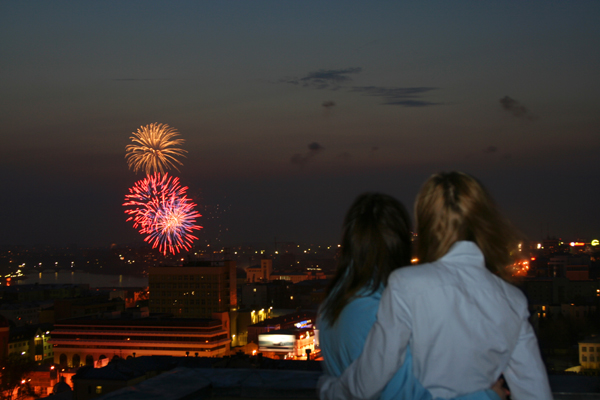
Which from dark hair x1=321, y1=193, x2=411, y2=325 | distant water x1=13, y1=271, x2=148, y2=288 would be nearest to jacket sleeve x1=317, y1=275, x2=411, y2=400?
dark hair x1=321, y1=193, x2=411, y2=325

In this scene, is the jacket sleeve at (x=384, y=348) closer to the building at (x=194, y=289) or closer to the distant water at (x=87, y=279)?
the building at (x=194, y=289)

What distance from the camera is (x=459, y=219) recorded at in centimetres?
79

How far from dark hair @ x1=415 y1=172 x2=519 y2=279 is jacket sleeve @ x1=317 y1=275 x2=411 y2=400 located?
0.39ft

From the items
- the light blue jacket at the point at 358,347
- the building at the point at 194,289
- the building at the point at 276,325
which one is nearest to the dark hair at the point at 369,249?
the light blue jacket at the point at 358,347

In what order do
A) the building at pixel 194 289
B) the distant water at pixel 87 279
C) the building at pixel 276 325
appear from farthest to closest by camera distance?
1. the distant water at pixel 87 279
2. the building at pixel 194 289
3. the building at pixel 276 325

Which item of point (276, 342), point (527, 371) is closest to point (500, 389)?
point (527, 371)

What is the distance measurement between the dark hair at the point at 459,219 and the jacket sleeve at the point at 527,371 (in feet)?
0.35

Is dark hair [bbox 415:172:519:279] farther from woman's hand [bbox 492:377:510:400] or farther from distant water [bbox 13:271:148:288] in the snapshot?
distant water [bbox 13:271:148:288]

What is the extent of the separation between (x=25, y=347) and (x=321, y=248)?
46.3 m

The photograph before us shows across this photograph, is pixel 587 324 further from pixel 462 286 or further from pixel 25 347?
pixel 462 286

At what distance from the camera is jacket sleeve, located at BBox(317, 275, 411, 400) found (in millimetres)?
693

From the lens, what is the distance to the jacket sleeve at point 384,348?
693 millimetres

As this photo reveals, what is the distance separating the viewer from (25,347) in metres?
18.7

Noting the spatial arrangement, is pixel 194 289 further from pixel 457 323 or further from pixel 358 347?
pixel 457 323
